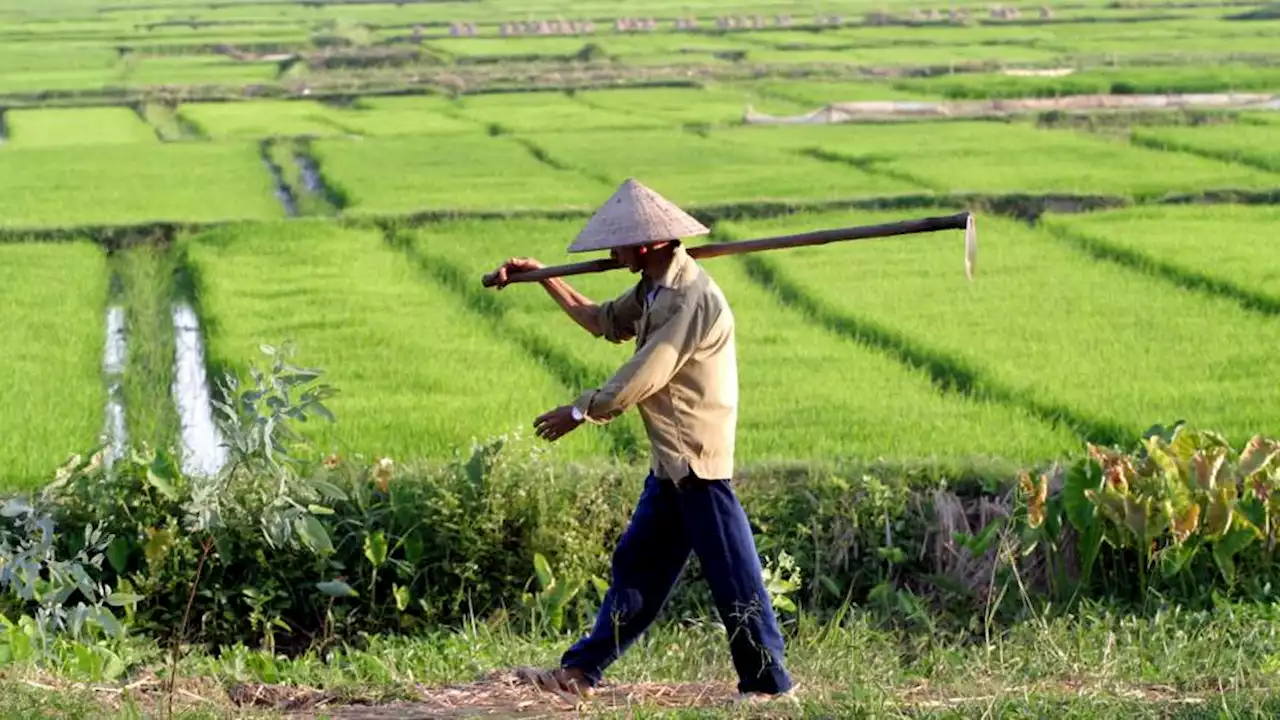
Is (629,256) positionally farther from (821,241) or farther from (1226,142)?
(1226,142)

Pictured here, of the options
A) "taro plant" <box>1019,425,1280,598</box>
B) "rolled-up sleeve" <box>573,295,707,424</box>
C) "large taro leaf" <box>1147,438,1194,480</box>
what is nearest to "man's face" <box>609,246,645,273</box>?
"rolled-up sleeve" <box>573,295,707,424</box>

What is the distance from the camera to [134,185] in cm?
1402

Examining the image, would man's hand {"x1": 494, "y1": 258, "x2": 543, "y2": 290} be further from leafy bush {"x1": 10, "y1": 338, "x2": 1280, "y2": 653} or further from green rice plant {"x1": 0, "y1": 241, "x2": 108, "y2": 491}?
green rice plant {"x1": 0, "y1": 241, "x2": 108, "y2": 491}

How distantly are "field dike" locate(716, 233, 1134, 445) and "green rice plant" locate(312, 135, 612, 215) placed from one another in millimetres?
3063

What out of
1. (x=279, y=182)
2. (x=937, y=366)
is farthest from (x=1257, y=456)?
(x=279, y=182)

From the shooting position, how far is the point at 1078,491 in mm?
5094

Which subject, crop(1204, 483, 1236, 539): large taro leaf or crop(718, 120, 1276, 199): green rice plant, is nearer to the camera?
crop(1204, 483, 1236, 539): large taro leaf

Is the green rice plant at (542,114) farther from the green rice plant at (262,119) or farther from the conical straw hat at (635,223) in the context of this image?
the conical straw hat at (635,223)

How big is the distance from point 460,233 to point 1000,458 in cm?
601

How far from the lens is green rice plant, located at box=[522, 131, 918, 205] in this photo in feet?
42.2

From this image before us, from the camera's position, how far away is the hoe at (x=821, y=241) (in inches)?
142

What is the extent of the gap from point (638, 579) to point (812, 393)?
3.44 meters

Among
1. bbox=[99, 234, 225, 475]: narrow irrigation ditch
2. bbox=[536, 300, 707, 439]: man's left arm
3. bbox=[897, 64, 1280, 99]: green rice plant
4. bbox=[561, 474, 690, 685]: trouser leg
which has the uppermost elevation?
bbox=[536, 300, 707, 439]: man's left arm

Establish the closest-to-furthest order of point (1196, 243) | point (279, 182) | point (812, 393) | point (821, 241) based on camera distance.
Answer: point (821, 241) → point (812, 393) → point (1196, 243) → point (279, 182)
